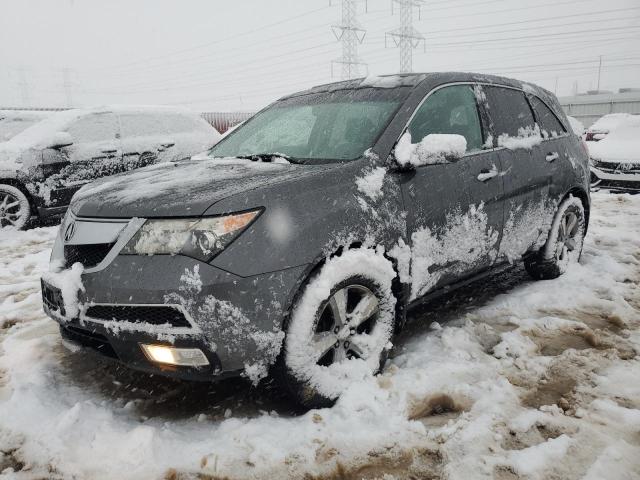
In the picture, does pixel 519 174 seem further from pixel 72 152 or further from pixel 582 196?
pixel 72 152

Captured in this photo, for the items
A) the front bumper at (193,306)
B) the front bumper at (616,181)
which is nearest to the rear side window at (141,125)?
the front bumper at (193,306)

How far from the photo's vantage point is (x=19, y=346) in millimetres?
3152

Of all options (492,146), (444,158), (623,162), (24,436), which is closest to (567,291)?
(492,146)

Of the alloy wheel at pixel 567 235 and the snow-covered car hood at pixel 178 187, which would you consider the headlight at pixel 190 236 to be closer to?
the snow-covered car hood at pixel 178 187

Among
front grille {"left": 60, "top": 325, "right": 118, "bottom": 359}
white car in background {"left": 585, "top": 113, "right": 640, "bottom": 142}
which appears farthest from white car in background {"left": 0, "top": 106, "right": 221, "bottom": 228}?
white car in background {"left": 585, "top": 113, "right": 640, "bottom": 142}

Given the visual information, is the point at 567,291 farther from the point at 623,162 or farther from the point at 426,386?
the point at 623,162

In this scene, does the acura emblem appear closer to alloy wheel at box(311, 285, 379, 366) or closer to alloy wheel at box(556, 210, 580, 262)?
alloy wheel at box(311, 285, 379, 366)

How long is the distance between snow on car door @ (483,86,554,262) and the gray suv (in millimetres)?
18

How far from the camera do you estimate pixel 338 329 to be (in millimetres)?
2420

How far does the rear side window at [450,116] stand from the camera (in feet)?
9.52

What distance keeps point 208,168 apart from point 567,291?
2945mm

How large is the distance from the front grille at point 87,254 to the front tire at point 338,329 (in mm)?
903

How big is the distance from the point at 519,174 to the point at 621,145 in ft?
20.6

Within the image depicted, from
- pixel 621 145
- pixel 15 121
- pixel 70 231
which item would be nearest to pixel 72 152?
pixel 15 121
